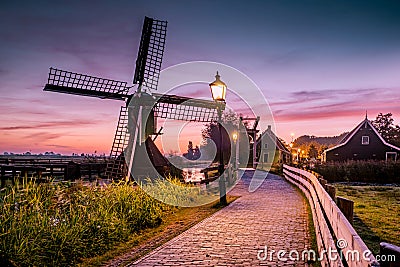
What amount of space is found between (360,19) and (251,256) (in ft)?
38.6

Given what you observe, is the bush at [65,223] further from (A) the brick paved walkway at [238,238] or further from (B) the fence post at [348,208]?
(B) the fence post at [348,208]

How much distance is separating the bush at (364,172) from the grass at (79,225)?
2295 cm

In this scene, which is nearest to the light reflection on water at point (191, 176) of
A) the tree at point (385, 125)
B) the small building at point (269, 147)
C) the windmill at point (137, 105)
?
the windmill at point (137, 105)

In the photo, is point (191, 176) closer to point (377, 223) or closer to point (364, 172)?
point (377, 223)

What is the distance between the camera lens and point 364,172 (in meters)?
30.8

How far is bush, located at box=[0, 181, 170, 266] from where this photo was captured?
19.0 feet

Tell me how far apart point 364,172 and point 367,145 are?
14653 mm

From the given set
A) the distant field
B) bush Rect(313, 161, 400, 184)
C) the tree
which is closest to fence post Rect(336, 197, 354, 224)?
the distant field

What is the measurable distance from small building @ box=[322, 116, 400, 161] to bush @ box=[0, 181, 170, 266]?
1562 inches

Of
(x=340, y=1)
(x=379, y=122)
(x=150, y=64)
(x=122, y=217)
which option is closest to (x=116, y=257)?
(x=122, y=217)

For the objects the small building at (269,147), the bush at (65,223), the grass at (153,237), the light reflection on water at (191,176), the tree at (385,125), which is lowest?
the grass at (153,237)

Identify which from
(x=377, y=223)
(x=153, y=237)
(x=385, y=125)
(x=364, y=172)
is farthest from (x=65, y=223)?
(x=385, y=125)

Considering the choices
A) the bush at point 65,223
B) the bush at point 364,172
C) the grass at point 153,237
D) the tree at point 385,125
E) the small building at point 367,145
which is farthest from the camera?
the tree at point 385,125

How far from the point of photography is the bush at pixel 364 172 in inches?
1201
